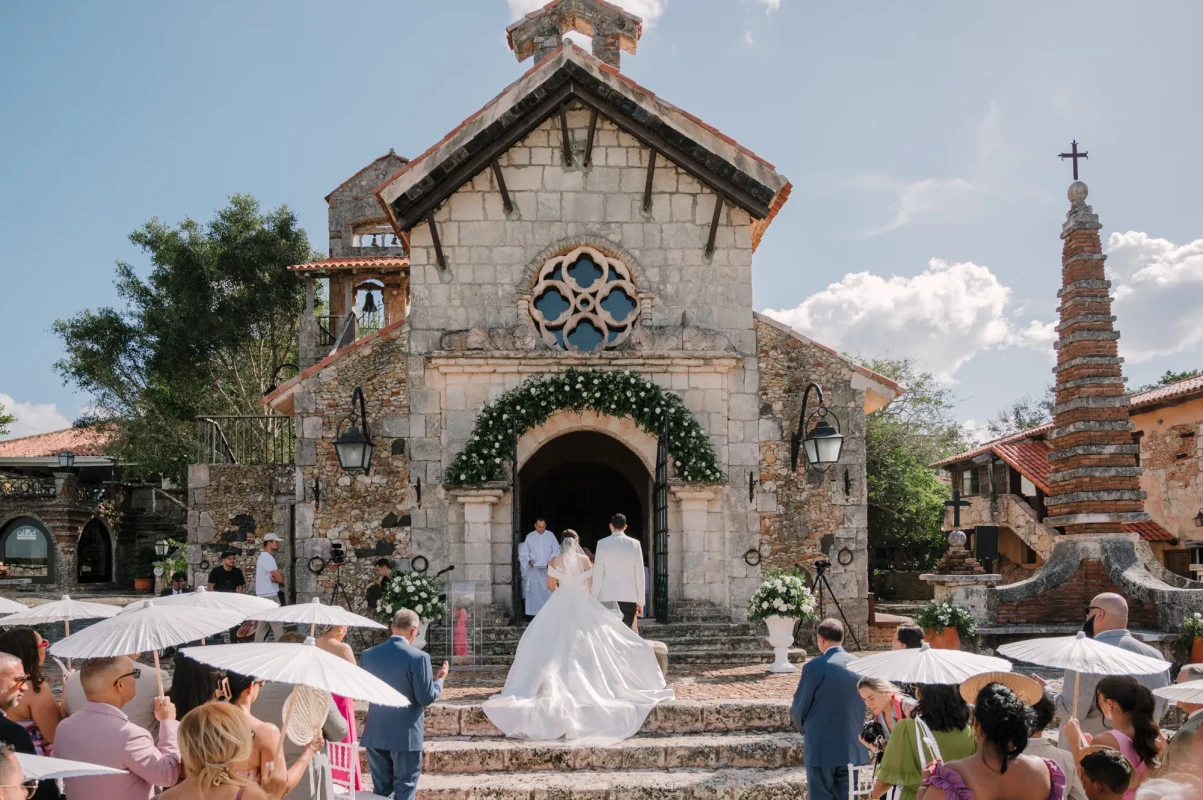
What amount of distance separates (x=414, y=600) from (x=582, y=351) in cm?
403

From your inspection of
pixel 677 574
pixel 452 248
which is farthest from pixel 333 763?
pixel 452 248

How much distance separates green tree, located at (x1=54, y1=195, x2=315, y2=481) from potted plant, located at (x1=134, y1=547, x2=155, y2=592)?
3428 millimetres

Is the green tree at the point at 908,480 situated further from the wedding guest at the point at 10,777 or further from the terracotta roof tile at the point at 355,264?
the wedding guest at the point at 10,777

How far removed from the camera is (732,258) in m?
14.1

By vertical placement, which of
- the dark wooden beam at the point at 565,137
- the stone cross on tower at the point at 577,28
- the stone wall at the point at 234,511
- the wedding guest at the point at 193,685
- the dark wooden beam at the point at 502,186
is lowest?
the wedding guest at the point at 193,685

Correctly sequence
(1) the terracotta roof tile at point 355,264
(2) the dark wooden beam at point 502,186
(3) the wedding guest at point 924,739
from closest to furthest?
1. (3) the wedding guest at point 924,739
2. (2) the dark wooden beam at point 502,186
3. (1) the terracotta roof tile at point 355,264

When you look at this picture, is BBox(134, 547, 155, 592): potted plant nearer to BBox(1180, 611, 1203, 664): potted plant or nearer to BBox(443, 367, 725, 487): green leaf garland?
BBox(443, 367, 725, 487): green leaf garland

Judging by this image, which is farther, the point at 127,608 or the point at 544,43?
the point at 544,43

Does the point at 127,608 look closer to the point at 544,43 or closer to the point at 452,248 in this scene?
the point at 452,248

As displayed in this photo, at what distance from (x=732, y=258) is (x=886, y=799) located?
9733mm

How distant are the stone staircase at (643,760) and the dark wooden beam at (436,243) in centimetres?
642

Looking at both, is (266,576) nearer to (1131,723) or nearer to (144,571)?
(1131,723)

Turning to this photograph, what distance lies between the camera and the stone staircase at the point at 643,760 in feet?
26.6

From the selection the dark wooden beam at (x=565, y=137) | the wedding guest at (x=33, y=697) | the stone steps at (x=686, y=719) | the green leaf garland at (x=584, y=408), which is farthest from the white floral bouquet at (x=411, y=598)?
the wedding guest at (x=33, y=697)
